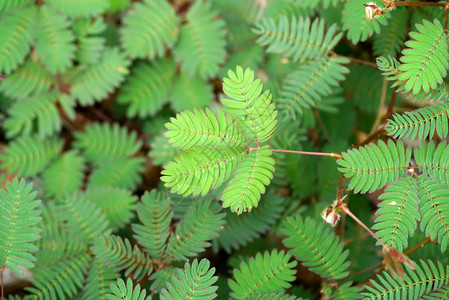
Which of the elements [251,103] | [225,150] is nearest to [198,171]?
[225,150]

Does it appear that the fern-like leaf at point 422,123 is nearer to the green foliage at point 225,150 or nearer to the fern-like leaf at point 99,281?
the green foliage at point 225,150

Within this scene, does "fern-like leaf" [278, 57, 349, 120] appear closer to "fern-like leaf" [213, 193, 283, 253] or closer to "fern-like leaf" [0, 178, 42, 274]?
"fern-like leaf" [213, 193, 283, 253]

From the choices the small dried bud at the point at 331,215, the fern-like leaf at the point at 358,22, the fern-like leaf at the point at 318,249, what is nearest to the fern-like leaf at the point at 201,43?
the fern-like leaf at the point at 358,22

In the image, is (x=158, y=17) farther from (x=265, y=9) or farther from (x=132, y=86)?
(x=265, y=9)

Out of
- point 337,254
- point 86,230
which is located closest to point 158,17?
point 86,230

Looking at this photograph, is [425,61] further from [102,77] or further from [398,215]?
[102,77]

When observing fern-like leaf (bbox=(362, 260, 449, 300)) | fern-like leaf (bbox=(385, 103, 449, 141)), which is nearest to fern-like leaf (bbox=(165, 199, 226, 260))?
fern-like leaf (bbox=(362, 260, 449, 300))
